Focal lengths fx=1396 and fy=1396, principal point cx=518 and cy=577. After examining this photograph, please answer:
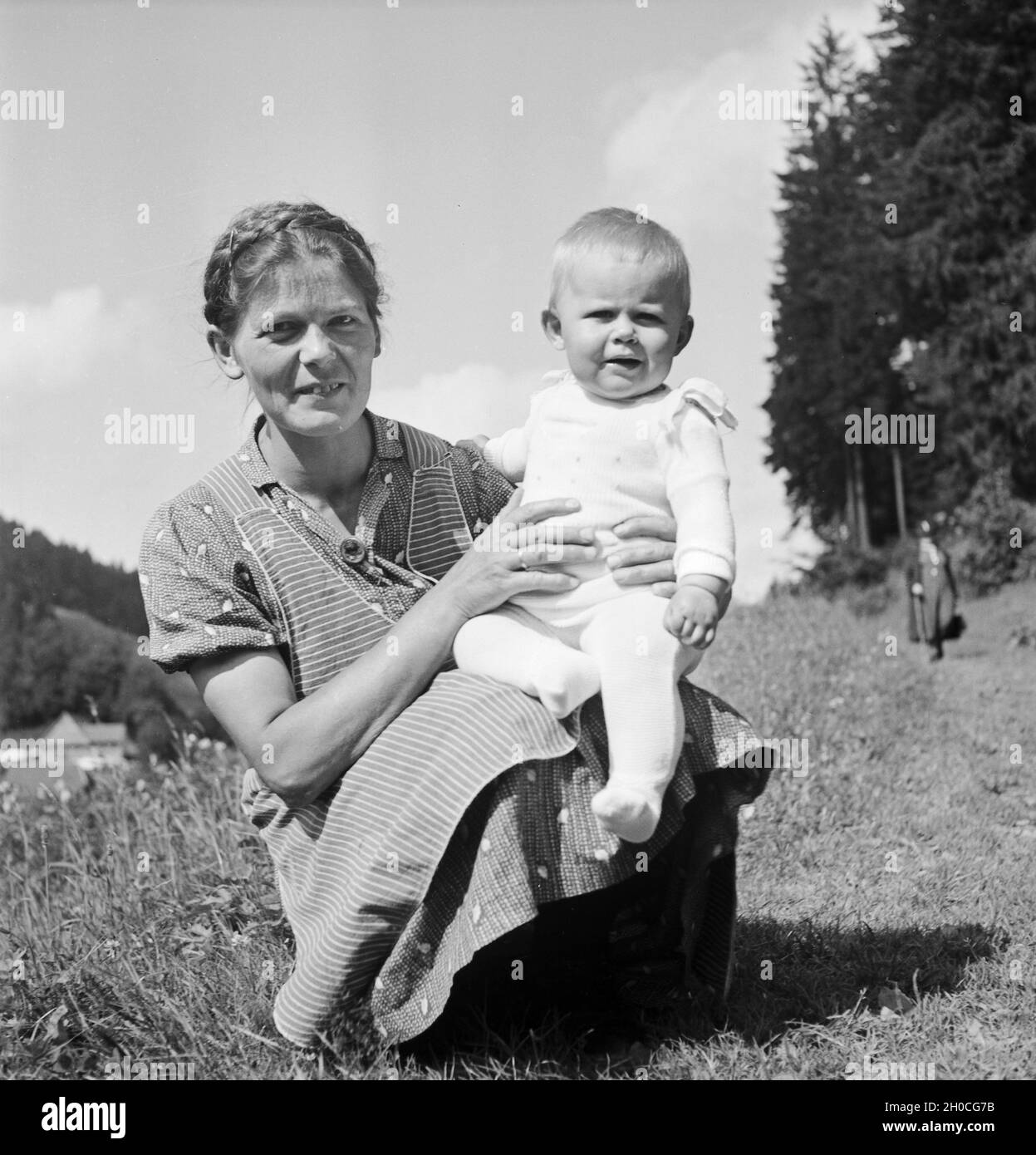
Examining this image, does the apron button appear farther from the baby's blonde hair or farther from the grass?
the grass

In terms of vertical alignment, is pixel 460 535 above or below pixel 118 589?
below

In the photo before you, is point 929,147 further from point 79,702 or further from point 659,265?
point 659,265

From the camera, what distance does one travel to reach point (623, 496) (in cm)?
278

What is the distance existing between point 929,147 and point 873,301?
5.21 m

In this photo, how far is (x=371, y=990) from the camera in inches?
102

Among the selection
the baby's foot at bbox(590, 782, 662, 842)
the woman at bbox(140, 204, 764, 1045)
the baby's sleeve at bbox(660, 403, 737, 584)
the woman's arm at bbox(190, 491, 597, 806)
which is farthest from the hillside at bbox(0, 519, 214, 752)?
the baby's foot at bbox(590, 782, 662, 842)

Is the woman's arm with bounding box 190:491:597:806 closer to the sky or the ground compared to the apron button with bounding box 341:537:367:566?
closer to the ground

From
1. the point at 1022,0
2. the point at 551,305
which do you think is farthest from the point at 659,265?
the point at 1022,0

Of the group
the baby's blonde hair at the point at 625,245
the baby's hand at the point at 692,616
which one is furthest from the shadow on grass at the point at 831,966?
the baby's blonde hair at the point at 625,245

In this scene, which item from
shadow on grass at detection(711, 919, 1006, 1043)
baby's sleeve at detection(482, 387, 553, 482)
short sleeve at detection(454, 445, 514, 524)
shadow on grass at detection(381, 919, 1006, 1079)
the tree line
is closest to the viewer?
shadow on grass at detection(381, 919, 1006, 1079)

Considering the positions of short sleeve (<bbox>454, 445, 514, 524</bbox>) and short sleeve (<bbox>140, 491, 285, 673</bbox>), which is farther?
short sleeve (<bbox>454, 445, 514, 524</bbox>)

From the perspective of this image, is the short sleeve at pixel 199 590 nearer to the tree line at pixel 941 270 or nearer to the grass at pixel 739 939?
the grass at pixel 739 939

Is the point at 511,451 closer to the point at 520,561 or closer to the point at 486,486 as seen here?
the point at 486,486

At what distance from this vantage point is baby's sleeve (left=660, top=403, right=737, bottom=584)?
261 centimetres
